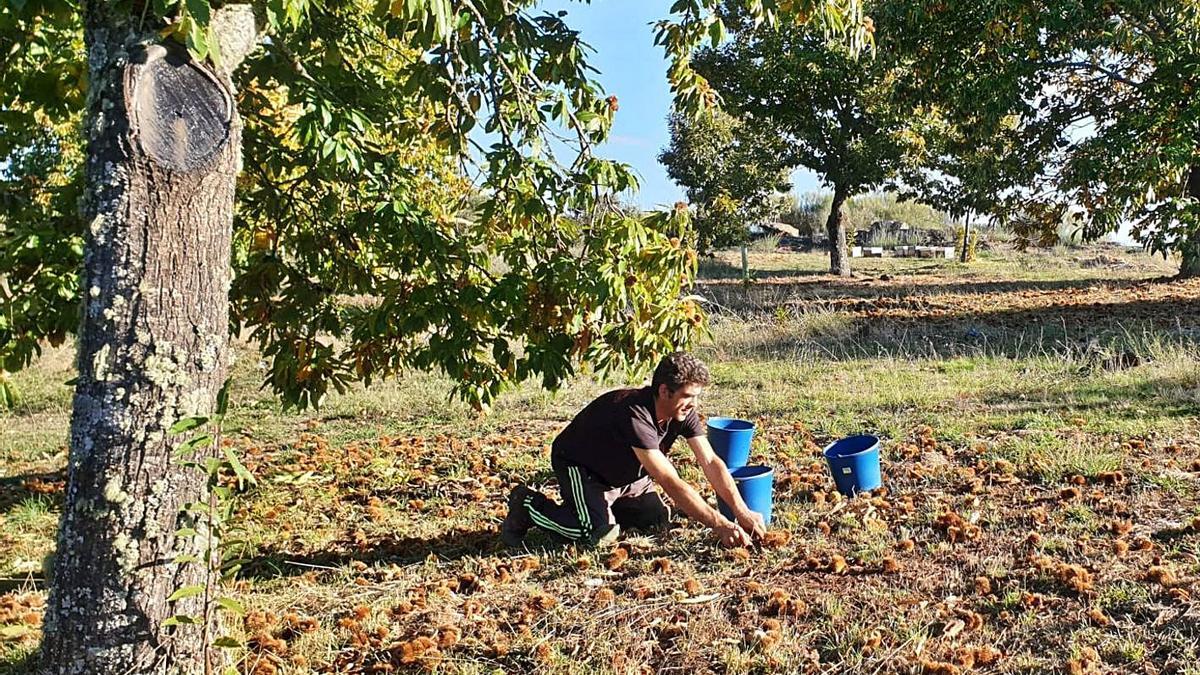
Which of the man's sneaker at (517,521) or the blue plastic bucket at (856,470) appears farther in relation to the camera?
the blue plastic bucket at (856,470)

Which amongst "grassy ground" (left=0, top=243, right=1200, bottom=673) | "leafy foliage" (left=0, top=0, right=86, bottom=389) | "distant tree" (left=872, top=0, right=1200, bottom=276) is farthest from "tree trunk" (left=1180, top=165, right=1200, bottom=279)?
"leafy foliage" (left=0, top=0, right=86, bottom=389)

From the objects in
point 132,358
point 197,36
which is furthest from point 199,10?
point 132,358

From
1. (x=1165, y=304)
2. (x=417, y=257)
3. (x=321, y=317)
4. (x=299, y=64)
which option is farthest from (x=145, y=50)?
(x=1165, y=304)

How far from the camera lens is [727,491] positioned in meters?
4.09

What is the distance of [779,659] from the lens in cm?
306

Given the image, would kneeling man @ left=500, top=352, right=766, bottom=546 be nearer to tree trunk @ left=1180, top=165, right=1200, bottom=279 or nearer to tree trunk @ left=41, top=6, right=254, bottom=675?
tree trunk @ left=41, top=6, right=254, bottom=675

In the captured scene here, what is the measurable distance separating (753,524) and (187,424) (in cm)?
248

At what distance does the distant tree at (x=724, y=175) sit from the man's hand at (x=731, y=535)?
19.0 metres

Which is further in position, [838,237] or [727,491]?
[838,237]

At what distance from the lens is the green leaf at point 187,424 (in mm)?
2523

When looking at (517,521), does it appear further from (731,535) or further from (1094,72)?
(1094,72)

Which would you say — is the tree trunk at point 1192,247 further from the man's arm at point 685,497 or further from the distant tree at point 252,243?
the man's arm at point 685,497

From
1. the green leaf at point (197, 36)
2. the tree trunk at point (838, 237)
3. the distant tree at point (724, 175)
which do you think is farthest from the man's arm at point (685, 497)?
the distant tree at point (724, 175)

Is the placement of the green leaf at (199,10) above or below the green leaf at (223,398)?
above
